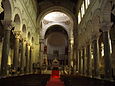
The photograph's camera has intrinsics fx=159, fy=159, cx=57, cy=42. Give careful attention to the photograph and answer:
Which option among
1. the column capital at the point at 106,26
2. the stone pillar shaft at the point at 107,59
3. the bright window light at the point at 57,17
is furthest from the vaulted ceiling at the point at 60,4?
the stone pillar shaft at the point at 107,59

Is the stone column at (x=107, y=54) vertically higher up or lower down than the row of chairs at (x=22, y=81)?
higher up

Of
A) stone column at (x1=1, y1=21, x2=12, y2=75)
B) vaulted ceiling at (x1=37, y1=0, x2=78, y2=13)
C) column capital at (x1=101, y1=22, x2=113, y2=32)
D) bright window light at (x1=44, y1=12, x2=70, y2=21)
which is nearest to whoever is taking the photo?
stone column at (x1=1, y1=21, x2=12, y2=75)

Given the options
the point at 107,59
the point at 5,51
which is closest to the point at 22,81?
the point at 5,51

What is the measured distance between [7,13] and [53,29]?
36.1 m

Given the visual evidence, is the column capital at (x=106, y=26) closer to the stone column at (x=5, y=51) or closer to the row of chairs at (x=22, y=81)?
the row of chairs at (x=22, y=81)

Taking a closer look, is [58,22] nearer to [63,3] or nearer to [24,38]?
[63,3]

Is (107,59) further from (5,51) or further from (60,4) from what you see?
(60,4)

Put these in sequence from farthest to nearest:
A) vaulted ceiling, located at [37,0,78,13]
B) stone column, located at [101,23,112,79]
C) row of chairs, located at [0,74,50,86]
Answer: vaulted ceiling, located at [37,0,78,13]
stone column, located at [101,23,112,79]
row of chairs, located at [0,74,50,86]

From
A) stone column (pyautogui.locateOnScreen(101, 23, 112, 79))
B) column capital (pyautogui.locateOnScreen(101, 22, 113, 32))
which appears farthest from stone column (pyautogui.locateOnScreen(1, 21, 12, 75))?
stone column (pyautogui.locateOnScreen(101, 23, 112, 79))

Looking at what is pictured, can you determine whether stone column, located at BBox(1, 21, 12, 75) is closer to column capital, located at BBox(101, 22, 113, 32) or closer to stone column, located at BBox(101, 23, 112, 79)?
column capital, located at BBox(101, 22, 113, 32)

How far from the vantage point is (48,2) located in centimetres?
2878

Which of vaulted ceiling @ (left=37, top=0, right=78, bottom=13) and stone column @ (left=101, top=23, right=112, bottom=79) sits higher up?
vaulted ceiling @ (left=37, top=0, right=78, bottom=13)

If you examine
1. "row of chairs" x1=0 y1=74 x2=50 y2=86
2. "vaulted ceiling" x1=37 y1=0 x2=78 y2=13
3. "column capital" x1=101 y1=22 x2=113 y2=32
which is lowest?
"row of chairs" x1=0 y1=74 x2=50 y2=86

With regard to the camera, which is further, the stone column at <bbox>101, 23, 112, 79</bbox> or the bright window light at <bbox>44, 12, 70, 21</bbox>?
the bright window light at <bbox>44, 12, 70, 21</bbox>
